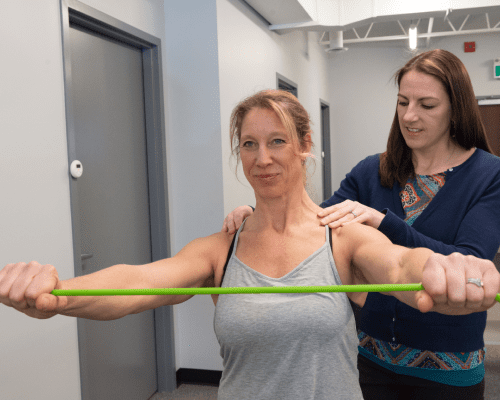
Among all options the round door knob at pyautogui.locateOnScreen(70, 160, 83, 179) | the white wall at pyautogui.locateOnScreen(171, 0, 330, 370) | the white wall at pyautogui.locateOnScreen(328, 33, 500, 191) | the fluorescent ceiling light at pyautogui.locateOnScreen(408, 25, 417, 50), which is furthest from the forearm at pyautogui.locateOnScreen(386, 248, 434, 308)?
the white wall at pyautogui.locateOnScreen(328, 33, 500, 191)

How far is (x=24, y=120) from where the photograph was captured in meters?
1.83

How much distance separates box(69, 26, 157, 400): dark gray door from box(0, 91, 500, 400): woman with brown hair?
1222 millimetres


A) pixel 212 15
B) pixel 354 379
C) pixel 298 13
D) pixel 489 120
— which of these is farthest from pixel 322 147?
pixel 354 379

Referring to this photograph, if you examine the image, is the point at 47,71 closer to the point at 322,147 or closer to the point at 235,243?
the point at 235,243

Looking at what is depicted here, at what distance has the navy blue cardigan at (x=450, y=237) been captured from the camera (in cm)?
127

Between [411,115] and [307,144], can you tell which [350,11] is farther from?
[307,144]

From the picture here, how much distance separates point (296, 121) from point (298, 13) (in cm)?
341

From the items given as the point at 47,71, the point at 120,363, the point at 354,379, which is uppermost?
the point at 47,71

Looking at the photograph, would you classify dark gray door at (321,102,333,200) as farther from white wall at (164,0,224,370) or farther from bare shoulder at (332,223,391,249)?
bare shoulder at (332,223,391,249)

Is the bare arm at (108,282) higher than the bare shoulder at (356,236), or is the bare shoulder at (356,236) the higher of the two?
the bare shoulder at (356,236)

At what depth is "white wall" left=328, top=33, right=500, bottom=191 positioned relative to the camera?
7730 millimetres

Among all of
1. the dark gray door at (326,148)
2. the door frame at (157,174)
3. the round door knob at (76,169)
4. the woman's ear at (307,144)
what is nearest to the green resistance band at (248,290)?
the woman's ear at (307,144)

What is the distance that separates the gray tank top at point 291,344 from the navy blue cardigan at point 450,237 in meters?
0.31

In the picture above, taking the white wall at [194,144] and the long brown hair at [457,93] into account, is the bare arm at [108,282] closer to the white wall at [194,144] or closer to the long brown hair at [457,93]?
the long brown hair at [457,93]
